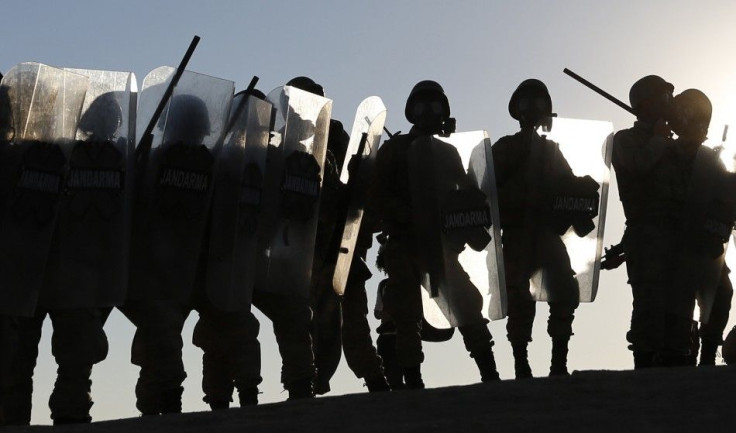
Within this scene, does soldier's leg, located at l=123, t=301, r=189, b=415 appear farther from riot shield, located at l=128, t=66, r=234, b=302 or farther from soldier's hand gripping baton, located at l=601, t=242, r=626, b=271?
soldier's hand gripping baton, located at l=601, t=242, r=626, b=271

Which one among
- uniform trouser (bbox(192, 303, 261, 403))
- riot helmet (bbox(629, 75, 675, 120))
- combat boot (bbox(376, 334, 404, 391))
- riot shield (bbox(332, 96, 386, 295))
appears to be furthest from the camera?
combat boot (bbox(376, 334, 404, 391))

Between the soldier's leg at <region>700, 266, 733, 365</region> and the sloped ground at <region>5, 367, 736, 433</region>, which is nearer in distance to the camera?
the sloped ground at <region>5, 367, 736, 433</region>

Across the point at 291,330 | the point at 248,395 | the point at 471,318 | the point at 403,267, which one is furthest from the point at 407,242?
the point at 248,395

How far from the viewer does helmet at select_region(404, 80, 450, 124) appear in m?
10.2

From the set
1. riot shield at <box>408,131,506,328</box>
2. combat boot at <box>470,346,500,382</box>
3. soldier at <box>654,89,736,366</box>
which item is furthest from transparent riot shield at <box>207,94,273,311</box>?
soldier at <box>654,89,736,366</box>

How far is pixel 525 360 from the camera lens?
10.1 metres

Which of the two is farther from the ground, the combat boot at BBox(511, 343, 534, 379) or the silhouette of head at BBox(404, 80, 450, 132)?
the silhouette of head at BBox(404, 80, 450, 132)

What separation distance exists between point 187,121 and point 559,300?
9.14 feet

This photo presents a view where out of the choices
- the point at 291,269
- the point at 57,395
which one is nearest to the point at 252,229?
the point at 291,269

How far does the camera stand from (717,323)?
10.9 m

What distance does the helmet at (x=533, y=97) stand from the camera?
10484 millimetres

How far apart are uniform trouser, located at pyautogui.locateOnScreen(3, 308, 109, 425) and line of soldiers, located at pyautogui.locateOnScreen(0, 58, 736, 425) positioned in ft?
0.04

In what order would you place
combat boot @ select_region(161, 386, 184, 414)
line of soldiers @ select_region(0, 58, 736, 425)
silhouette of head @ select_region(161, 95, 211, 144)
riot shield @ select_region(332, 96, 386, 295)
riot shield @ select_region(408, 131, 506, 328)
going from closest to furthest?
line of soldiers @ select_region(0, 58, 736, 425) → combat boot @ select_region(161, 386, 184, 414) → silhouette of head @ select_region(161, 95, 211, 144) → riot shield @ select_region(408, 131, 506, 328) → riot shield @ select_region(332, 96, 386, 295)

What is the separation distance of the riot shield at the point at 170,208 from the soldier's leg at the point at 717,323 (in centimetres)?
384
